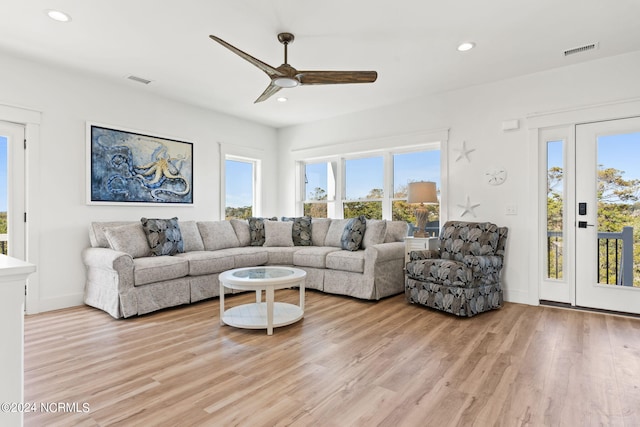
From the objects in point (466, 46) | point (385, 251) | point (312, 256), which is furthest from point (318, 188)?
point (466, 46)

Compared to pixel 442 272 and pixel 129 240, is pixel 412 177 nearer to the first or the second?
pixel 442 272

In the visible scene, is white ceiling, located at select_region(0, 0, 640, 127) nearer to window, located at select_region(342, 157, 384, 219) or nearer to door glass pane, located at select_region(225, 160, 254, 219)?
window, located at select_region(342, 157, 384, 219)

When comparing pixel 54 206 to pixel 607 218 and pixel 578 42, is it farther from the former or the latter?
pixel 607 218

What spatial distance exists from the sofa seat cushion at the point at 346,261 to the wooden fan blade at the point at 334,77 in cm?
201

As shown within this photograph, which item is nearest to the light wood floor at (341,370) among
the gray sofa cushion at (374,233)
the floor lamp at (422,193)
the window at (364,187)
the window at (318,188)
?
the gray sofa cushion at (374,233)

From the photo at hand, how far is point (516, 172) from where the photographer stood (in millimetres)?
3953

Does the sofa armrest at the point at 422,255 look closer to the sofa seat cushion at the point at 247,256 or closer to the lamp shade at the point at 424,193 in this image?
the lamp shade at the point at 424,193

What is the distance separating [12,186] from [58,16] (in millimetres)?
1824

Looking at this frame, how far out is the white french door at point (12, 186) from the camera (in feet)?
11.3

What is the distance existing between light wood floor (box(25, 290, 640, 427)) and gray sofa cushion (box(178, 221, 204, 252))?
118 cm

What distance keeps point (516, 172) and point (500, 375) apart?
102 inches

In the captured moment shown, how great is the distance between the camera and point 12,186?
3486mm

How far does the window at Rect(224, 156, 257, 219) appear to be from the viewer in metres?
5.66

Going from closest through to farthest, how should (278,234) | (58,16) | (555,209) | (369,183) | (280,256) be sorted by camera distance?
1. (58,16)
2. (555,209)
3. (280,256)
4. (278,234)
5. (369,183)
